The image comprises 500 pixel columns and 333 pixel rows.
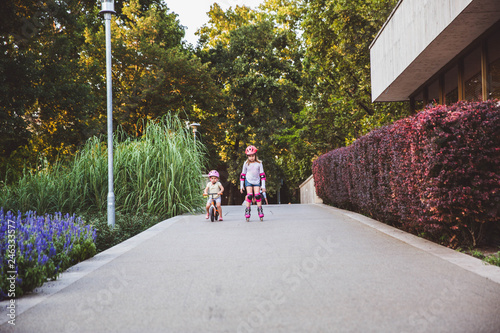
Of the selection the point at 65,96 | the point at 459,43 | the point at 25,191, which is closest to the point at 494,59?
the point at 459,43

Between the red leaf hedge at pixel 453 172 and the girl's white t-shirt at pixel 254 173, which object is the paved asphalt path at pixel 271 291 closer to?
the red leaf hedge at pixel 453 172

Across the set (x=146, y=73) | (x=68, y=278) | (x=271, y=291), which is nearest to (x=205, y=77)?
(x=146, y=73)

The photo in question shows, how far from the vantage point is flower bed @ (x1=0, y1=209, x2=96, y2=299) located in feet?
13.7

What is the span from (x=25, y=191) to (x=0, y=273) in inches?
→ 295

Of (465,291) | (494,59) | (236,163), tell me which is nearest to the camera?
(465,291)

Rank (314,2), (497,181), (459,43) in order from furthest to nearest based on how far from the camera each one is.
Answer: (314,2) < (459,43) < (497,181)

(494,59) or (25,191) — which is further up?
(494,59)

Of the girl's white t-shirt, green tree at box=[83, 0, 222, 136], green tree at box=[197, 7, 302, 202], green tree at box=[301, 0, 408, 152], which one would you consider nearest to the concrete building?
the girl's white t-shirt

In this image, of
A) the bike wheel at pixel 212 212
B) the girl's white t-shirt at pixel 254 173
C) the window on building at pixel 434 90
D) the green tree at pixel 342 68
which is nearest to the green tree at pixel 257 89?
the green tree at pixel 342 68

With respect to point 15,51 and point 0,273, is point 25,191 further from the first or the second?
point 15,51

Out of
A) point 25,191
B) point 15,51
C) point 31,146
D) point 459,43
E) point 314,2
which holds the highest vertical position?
point 314,2

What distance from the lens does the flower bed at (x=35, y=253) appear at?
4.18 meters

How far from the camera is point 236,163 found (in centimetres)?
3394

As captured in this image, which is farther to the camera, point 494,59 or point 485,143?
point 494,59
